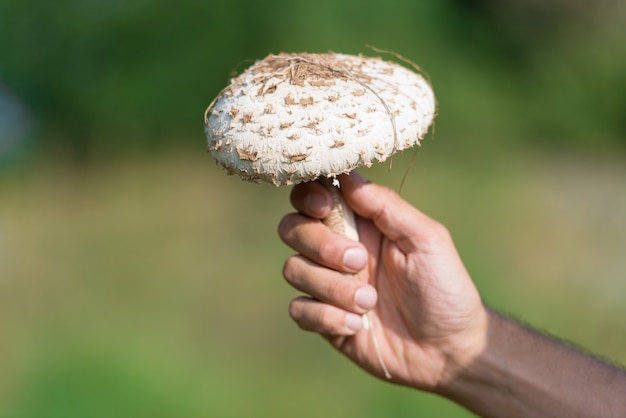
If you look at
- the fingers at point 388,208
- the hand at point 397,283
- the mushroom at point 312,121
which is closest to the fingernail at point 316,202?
the hand at point 397,283

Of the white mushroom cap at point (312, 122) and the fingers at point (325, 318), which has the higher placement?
the white mushroom cap at point (312, 122)

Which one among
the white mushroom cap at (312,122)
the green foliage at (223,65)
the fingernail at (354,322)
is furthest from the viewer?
the green foliage at (223,65)

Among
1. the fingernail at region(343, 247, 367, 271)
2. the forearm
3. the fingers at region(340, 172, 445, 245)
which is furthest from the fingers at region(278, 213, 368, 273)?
the forearm

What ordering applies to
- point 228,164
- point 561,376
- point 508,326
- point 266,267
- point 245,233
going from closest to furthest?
point 228,164
point 561,376
point 508,326
point 266,267
point 245,233

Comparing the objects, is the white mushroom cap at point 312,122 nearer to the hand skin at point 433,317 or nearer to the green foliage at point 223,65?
the hand skin at point 433,317

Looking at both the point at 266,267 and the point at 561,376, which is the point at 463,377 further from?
the point at 266,267

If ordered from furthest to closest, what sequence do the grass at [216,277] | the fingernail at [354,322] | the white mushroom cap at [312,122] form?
the grass at [216,277], the fingernail at [354,322], the white mushroom cap at [312,122]

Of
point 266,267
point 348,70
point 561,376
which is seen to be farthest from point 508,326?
point 266,267
